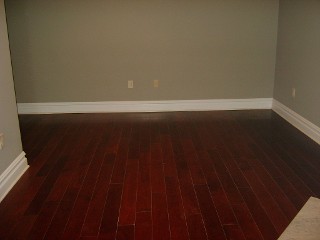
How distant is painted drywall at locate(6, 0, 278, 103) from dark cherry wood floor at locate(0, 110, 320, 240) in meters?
0.60

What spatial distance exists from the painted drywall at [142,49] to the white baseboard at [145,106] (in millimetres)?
73

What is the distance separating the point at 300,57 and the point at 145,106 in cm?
212

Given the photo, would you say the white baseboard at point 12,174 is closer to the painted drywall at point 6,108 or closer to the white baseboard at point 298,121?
the painted drywall at point 6,108

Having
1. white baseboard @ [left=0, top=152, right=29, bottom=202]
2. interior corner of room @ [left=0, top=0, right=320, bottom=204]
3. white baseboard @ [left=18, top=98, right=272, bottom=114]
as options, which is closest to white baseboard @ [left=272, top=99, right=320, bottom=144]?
interior corner of room @ [left=0, top=0, right=320, bottom=204]

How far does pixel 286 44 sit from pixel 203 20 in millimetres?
1129

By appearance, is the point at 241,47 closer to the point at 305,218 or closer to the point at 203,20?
the point at 203,20

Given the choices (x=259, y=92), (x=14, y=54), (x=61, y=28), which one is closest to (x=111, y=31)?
(x=61, y=28)

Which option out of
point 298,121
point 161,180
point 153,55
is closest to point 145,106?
point 153,55

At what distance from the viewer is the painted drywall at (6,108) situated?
9.05 feet

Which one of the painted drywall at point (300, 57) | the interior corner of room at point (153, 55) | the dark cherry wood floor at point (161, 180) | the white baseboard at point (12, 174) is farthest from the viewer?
the interior corner of room at point (153, 55)

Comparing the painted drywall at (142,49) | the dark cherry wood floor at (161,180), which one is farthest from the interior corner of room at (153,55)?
the dark cherry wood floor at (161,180)

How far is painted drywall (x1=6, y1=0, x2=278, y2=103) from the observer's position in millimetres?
4625

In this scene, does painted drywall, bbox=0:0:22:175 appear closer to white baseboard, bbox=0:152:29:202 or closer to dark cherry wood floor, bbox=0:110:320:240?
white baseboard, bbox=0:152:29:202

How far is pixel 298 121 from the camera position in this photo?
4199mm
